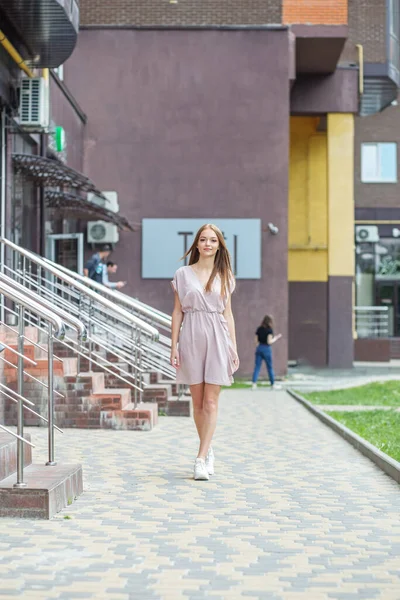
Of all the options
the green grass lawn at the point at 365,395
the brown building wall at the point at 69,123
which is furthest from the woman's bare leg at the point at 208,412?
the brown building wall at the point at 69,123

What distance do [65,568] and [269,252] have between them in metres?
18.3

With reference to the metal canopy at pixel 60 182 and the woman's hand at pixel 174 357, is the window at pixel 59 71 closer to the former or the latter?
the metal canopy at pixel 60 182

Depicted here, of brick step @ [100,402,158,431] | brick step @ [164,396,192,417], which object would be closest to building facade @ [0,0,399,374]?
brick step @ [164,396,192,417]

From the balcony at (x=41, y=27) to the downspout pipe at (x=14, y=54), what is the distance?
0.10 m

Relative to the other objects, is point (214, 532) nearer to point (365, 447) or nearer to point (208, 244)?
point (208, 244)

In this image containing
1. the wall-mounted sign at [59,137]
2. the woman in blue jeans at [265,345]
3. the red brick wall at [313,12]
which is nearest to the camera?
the wall-mounted sign at [59,137]

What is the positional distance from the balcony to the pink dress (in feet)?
20.2

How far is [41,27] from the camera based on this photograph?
13.7 meters

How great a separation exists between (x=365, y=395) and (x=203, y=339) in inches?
425

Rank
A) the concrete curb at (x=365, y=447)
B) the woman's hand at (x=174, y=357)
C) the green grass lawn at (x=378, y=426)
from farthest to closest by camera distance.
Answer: the green grass lawn at (x=378, y=426), the concrete curb at (x=365, y=447), the woman's hand at (x=174, y=357)

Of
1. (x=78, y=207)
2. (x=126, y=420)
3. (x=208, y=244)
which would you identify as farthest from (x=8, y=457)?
(x=78, y=207)

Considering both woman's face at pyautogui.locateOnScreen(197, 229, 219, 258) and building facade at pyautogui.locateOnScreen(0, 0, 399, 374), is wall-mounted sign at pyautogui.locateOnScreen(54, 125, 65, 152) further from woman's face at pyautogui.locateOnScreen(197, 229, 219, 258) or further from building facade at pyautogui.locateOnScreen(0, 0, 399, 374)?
woman's face at pyautogui.locateOnScreen(197, 229, 219, 258)

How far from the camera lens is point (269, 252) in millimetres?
22875

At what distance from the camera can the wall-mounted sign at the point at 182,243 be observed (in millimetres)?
22750
